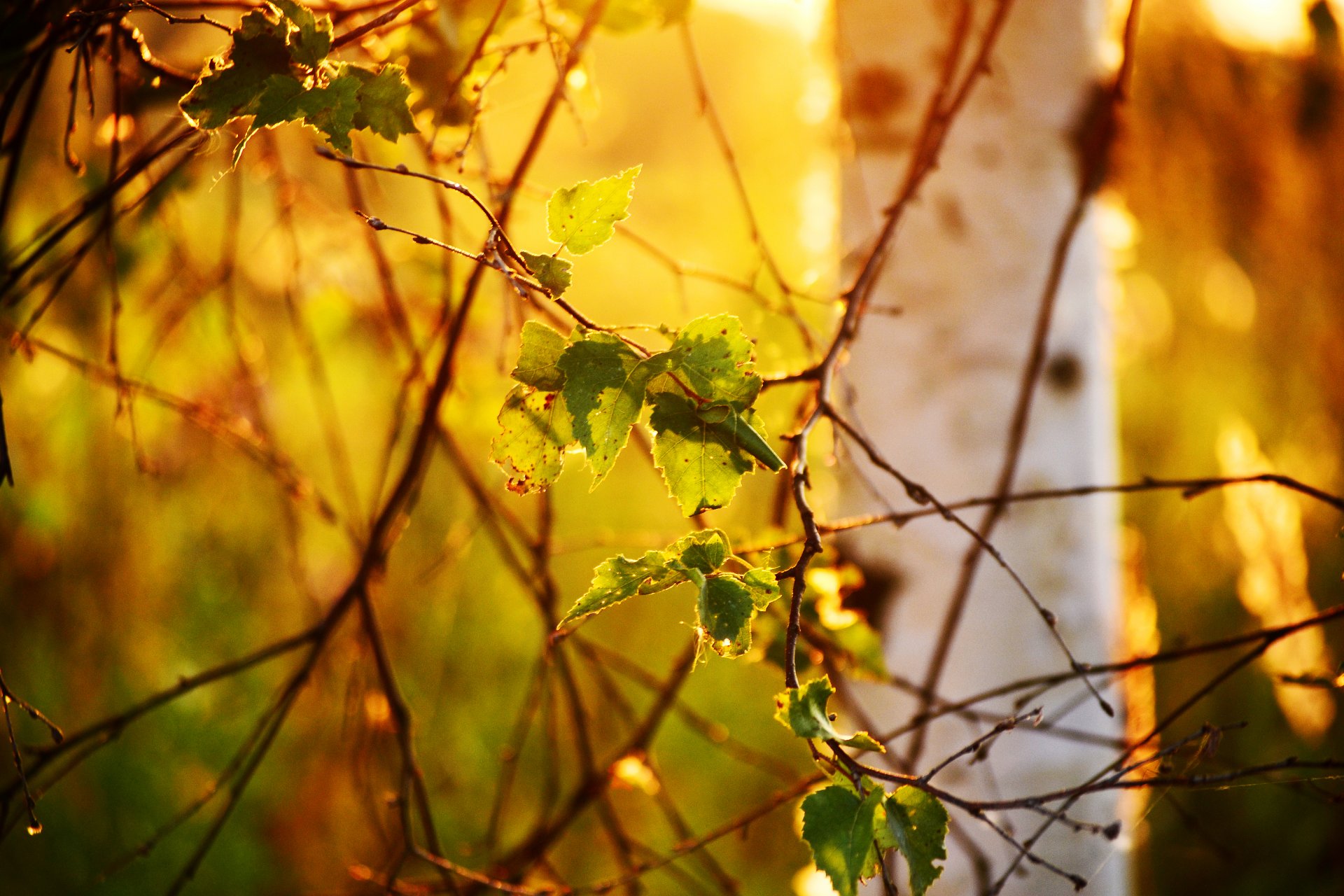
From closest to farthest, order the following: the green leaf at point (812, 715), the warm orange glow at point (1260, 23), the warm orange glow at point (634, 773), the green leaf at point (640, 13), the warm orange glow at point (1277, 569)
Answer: the green leaf at point (812, 715) < the green leaf at point (640, 13) < the warm orange glow at point (634, 773) < the warm orange glow at point (1260, 23) < the warm orange glow at point (1277, 569)

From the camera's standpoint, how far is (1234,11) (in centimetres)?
136

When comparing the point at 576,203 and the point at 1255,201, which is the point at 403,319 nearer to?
the point at 576,203

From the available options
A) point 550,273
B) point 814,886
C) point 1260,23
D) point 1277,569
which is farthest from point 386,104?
point 1277,569

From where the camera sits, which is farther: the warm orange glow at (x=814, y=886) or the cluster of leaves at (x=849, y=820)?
the warm orange glow at (x=814, y=886)

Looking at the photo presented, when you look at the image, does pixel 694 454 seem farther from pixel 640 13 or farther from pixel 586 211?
pixel 640 13

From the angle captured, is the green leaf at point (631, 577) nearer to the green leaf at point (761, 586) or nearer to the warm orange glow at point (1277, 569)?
the green leaf at point (761, 586)

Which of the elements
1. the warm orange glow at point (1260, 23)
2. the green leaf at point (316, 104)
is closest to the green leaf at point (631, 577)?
the green leaf at point (316, 104)

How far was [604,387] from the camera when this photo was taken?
350 mm

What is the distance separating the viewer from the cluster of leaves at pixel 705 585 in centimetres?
32

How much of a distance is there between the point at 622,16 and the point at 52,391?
213 centimetres

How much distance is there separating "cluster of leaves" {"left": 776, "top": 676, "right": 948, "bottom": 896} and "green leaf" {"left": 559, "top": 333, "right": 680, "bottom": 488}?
4.5 inches

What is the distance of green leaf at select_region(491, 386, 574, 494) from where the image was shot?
0.38m

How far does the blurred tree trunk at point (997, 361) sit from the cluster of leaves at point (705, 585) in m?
0.45

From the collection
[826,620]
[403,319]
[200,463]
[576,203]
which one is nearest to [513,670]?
[200,463]
